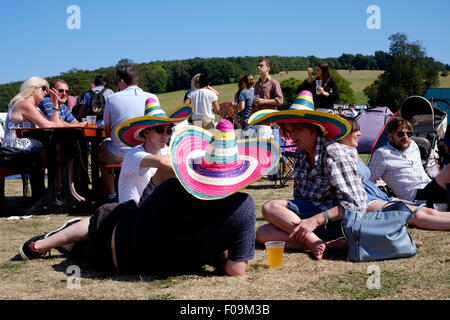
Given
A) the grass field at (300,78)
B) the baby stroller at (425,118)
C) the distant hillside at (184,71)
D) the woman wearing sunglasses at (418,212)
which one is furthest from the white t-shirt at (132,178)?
the distant hillside at (184,71)

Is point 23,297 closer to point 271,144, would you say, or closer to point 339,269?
point 271,144

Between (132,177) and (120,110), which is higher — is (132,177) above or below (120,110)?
below

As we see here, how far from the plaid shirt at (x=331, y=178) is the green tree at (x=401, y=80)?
52526mm

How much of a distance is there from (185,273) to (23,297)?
3.32 ft

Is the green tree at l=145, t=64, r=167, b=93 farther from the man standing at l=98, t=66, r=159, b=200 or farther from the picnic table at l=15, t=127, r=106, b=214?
the picnic table at l=15, t=127, r=106, b=214

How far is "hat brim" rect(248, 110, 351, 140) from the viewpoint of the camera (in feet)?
11.6

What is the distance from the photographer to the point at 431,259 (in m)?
3.58

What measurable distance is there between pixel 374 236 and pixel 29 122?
4573 mm

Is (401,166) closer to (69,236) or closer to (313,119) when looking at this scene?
(313,119)

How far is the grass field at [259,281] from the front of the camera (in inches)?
112

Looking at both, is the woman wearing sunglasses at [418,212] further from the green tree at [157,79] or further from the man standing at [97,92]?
the green tree at [157,79]

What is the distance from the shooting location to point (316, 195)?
3.88 m

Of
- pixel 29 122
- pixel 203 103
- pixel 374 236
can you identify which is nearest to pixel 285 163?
pixel 203 103
